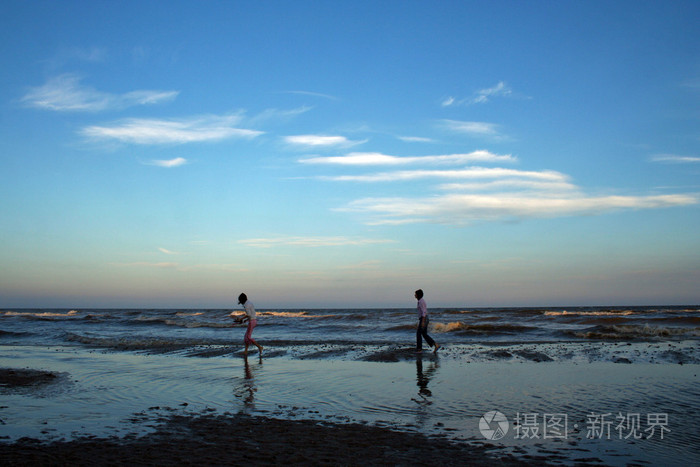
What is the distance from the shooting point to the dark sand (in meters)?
5.77

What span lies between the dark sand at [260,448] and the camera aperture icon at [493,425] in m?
0.62

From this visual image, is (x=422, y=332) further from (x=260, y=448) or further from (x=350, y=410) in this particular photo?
(x=260, y=448)

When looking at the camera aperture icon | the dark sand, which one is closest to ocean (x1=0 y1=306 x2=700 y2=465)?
the camera aperture icon

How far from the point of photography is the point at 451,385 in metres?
10.8

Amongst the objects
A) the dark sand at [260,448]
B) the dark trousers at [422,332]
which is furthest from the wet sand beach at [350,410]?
the dark trousers at [422,332]

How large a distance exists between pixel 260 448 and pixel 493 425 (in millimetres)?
3581

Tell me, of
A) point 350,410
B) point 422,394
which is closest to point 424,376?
point 422,394

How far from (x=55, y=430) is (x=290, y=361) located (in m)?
8.94

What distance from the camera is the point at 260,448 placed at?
629 cm

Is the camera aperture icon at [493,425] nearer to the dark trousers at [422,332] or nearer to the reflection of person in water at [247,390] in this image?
the reflection of person in water at [247,390]

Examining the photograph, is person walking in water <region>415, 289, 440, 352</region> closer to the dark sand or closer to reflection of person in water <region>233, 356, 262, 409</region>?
reflection of person in water <region>233, 356, 262, 409</region>

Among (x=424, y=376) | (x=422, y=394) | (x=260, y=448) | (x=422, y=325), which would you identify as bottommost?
(x=424, y=376)

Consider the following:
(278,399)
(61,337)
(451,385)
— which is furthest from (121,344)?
(451,385)

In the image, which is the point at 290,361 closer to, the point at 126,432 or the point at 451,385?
the point at 451,385
